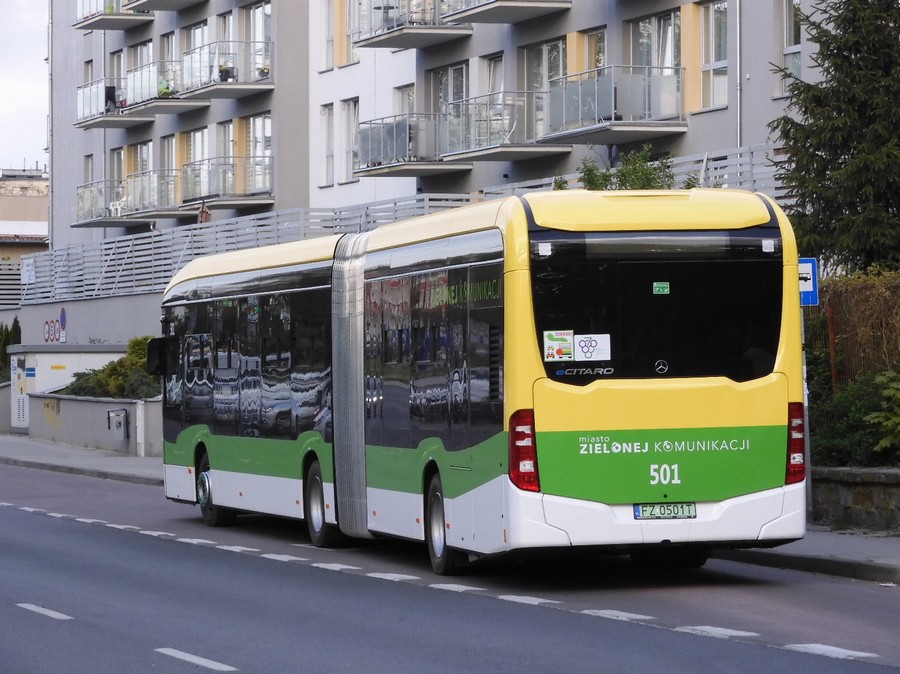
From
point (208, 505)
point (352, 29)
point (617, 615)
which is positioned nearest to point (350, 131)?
point (352, 29)

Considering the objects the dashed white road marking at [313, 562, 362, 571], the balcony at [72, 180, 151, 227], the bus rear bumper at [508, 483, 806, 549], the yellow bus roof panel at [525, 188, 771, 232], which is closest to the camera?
the bus rear bumper at [508, 483, 806, 549]

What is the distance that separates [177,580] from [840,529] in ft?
21.4

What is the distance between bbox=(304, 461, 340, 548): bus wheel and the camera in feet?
64.7

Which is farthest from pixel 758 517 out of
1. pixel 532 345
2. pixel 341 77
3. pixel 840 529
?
pixel 341 77

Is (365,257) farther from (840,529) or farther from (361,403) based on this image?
(840,529)

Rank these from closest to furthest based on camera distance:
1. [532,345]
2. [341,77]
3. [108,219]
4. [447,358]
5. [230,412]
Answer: [532,345]
[447,358]
[230,412]
[341,77]
[108,219]

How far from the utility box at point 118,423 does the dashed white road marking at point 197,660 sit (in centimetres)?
3035

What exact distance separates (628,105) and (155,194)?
2476 centimetres

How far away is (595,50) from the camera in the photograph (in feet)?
133

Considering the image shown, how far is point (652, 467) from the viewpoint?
15031mm

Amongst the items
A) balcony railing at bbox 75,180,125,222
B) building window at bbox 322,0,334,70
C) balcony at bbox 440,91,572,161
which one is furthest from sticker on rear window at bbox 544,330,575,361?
balcony railing at bbox 75,180,125,222

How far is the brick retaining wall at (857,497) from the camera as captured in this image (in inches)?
736

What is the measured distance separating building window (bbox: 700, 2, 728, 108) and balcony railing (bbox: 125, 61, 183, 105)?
2471 cm

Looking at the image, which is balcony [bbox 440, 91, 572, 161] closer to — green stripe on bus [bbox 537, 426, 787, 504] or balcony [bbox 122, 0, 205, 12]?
balcony [bbox 122, 0, 205, 12]
